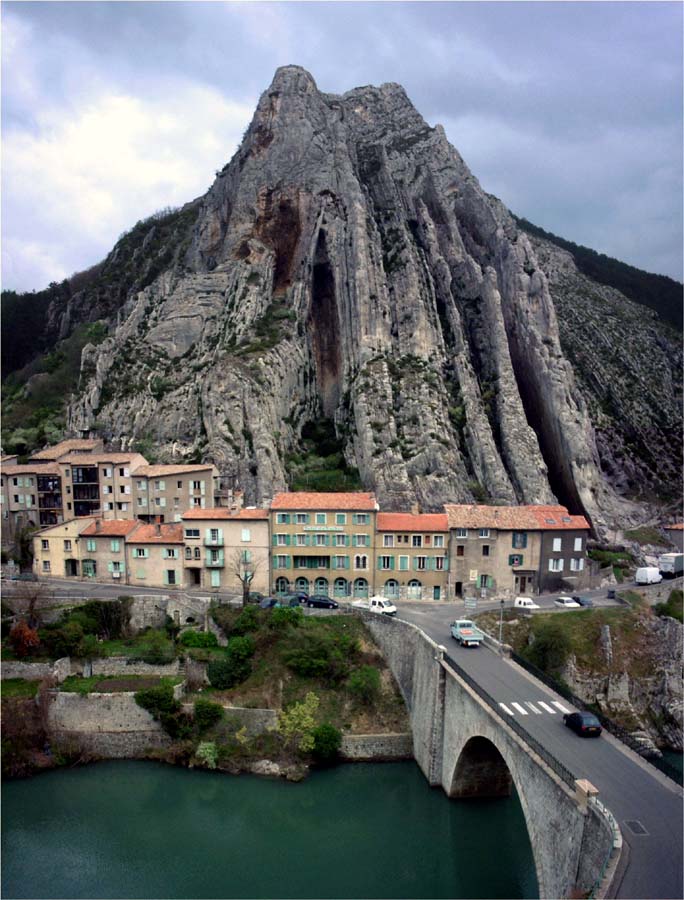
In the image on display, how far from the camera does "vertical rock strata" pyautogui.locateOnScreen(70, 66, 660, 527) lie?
63.7 meters

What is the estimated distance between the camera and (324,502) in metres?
44.5

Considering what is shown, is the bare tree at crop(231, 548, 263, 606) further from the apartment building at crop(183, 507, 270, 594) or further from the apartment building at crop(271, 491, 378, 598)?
the apartment building at crop(271, 491, 378, 598)

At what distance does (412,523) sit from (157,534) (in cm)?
1911

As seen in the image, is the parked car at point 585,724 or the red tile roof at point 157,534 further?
the red tile roof at point 157,534

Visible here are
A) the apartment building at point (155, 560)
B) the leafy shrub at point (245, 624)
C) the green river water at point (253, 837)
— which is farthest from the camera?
the apartment building at point (155, 560)

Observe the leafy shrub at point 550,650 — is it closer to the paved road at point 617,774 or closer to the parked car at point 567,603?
the parked car at point 567,603

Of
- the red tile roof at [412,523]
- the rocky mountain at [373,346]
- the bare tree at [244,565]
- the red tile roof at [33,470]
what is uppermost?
the rocky mountain at [373,346]

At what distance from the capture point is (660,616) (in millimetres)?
41031

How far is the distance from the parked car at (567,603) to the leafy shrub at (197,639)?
2310 cm

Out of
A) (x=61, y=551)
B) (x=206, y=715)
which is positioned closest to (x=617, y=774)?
(x=206, y=715)

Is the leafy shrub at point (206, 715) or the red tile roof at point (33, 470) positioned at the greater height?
the red tile roof at point (33, 470)

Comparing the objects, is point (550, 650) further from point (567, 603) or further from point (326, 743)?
point (326, 743)

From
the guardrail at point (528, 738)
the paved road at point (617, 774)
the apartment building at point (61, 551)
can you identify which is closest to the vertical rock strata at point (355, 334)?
the apartment building at point (61, 551)

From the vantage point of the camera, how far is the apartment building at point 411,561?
43688 millimetres
